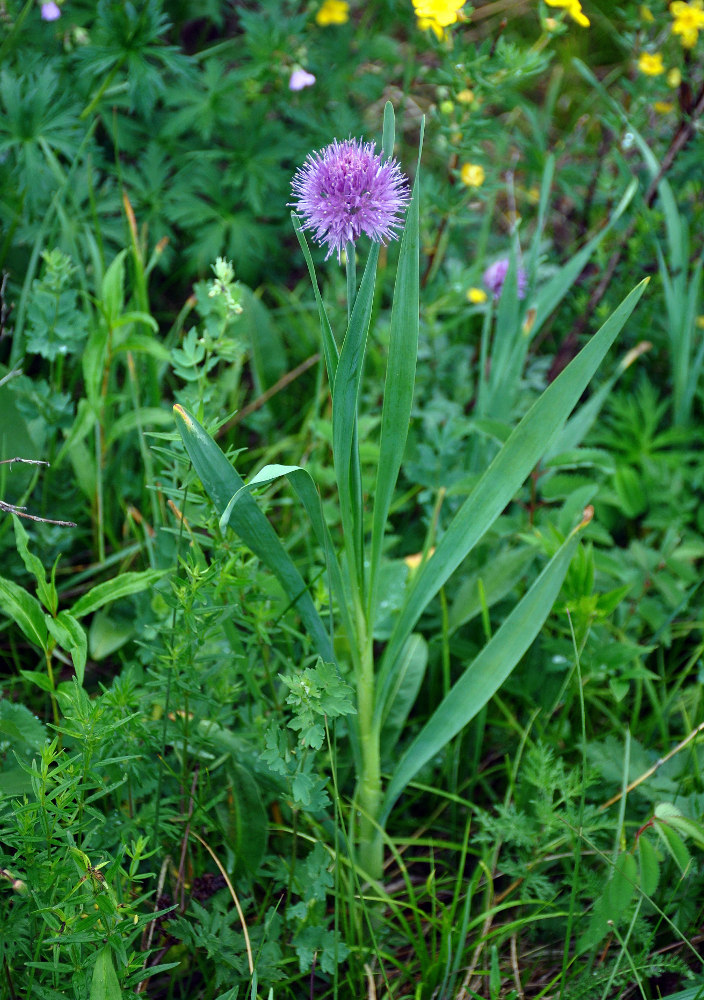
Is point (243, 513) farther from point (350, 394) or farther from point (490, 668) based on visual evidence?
point (490, 668)

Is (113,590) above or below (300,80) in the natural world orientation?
below

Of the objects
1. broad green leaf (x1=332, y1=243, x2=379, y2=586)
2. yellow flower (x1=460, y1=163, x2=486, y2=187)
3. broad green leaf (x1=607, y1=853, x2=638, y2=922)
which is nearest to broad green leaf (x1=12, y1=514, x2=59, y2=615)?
broad green leaf (x1=332, y1=243, x2=379, y2=586)

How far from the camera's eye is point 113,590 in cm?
117

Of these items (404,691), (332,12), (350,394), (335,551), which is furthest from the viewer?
(332,12)

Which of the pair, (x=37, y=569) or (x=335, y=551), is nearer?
(x=37, y=569)

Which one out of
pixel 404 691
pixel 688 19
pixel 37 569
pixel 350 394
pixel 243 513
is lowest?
pixel 404 691

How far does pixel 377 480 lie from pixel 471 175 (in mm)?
1079

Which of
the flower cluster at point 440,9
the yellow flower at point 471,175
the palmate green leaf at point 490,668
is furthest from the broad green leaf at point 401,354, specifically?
the yellow flower at point 471,175

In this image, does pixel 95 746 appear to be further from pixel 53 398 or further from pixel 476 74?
pixel 476 74

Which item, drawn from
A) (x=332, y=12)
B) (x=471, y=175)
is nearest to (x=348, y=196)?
(x=471, y=175)

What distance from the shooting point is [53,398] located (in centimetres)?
154

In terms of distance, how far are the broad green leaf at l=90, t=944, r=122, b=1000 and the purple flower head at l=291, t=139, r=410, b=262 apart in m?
0.81

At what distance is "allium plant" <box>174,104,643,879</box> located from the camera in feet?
3.05

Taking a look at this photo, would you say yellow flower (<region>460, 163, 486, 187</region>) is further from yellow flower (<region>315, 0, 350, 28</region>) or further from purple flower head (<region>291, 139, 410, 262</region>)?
purple flower head (<region>291, 139, 410, 262</region>)
